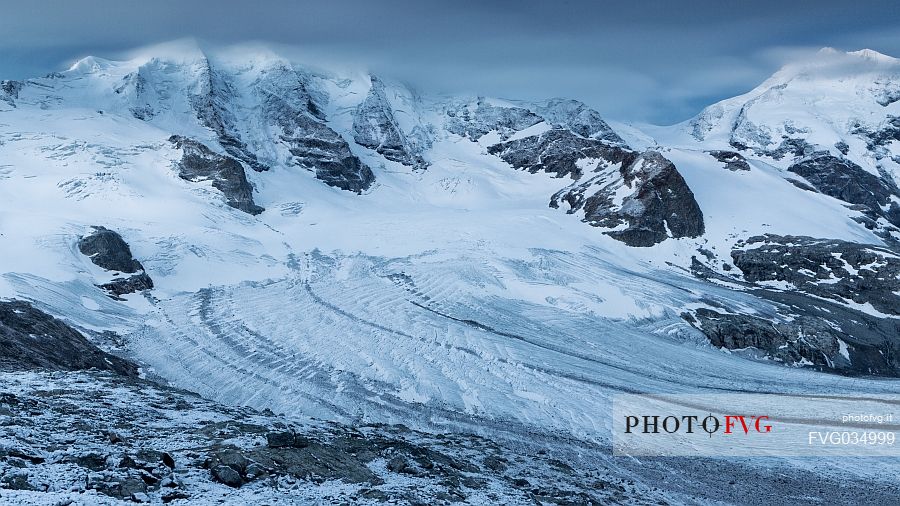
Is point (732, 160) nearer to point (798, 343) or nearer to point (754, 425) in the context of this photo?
point (798, 343)

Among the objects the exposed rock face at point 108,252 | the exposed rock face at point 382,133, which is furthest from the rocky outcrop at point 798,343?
the exposed rock face at point 382,133

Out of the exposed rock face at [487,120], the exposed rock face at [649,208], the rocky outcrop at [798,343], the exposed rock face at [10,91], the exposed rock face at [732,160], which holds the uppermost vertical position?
the exposed rock face at [487,120]

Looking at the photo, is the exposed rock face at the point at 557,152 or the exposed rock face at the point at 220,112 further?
the exposed rock face at the point at 557,152

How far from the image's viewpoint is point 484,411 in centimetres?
2436

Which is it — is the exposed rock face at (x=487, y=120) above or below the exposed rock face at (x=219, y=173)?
above

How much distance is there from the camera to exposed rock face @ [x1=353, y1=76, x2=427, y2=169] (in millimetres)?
105312

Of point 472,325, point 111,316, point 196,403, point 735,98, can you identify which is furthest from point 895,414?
point 735,98

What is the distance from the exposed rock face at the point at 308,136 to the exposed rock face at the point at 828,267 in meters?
52.1

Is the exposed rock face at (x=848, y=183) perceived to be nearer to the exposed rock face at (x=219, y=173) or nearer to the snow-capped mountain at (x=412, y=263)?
the snow-capped mountain at (x=412, y=263)

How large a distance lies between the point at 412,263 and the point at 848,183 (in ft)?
325

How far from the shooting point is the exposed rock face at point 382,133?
346 ft

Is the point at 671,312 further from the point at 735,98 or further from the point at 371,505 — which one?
the point at 735,98

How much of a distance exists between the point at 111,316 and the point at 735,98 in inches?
7579

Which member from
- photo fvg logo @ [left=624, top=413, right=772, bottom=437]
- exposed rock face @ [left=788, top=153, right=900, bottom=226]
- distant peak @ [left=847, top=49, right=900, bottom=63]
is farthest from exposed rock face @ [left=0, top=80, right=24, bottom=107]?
distant peak @ [left=847, top=49, right=900, bottom=63]
